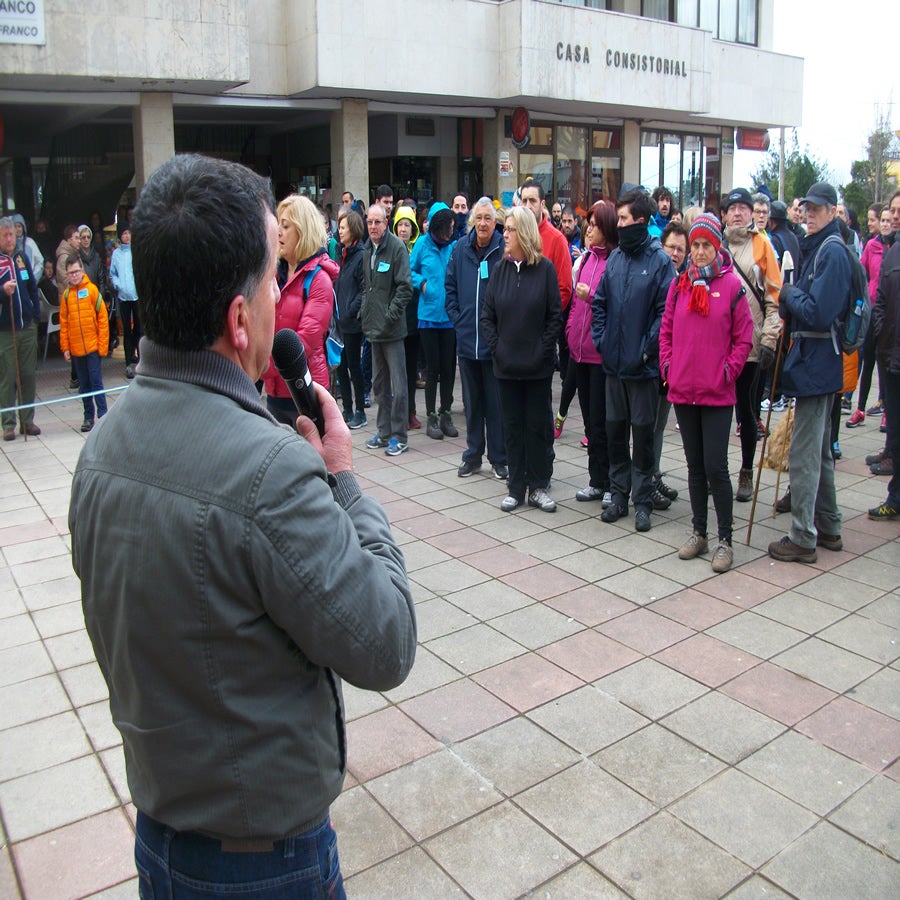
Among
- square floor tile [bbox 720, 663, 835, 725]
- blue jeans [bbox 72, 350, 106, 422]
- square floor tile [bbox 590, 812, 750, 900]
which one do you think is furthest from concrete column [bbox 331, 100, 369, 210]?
square floor tile [bbox 590, 812, 750, 900]

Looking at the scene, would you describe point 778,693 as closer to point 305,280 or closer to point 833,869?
point 833,869

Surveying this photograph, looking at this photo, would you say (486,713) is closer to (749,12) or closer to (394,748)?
(394,748)

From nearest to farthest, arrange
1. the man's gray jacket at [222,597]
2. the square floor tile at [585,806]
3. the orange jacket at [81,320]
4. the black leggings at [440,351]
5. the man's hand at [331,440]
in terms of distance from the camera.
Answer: the man's gray jacket at [222,597] < the man's hand at [331,440] < the square floor tile at [585,806] < the black leggings at [440,351] < the orange jacket at [81,320]

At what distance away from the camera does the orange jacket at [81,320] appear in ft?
30.9

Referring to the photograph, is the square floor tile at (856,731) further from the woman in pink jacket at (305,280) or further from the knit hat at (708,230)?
the woman in pink jacket at (305,280)

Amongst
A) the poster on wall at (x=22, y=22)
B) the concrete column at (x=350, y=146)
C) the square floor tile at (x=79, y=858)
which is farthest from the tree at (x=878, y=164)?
the square floor tile at (x=79, y=858)

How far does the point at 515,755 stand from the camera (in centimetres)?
359

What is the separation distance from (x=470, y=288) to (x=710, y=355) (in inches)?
101

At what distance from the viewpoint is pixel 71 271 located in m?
9.30

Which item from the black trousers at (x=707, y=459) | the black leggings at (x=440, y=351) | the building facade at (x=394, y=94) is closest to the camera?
the black trousers at (x=707, y=459)

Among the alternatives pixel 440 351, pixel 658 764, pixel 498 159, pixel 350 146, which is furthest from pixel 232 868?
pixel 498 159

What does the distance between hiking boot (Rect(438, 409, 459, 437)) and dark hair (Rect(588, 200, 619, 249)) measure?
2.84 m

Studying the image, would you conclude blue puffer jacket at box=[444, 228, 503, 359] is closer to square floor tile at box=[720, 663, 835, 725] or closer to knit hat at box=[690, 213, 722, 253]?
knit hat at box=[690, 213, 722, 253]

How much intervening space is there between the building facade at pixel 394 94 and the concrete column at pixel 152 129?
0.03 m
